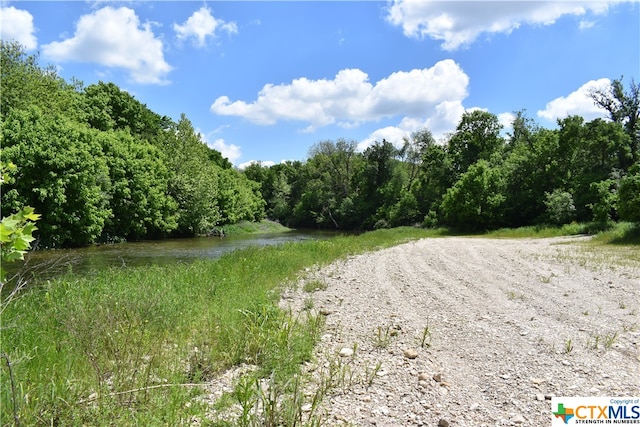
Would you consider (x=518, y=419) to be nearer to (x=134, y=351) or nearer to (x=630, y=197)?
(x=134, y=351)

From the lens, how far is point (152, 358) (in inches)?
195

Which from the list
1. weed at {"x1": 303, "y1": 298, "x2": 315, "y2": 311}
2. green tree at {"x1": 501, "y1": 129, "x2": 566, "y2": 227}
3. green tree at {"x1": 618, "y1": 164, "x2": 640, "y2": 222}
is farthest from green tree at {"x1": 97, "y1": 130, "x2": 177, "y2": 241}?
green tree at {"x1": 618, "y1": 164, "x2": 640, "y2": 222}

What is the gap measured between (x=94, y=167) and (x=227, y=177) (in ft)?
117

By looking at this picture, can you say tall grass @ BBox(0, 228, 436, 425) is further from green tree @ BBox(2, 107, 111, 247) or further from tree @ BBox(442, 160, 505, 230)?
tree @ BBox(442, 160, 505, 230)

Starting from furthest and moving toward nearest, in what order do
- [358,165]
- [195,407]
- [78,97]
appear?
[358,165], [78,97], [195,407]

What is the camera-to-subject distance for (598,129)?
3884cm

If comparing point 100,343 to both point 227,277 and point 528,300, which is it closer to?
point 227,277

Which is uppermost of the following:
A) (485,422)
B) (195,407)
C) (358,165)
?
(358,165)

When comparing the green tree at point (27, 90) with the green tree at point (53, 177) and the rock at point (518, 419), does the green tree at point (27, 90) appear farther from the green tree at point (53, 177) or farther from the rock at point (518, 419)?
the rock at point (518, 419)

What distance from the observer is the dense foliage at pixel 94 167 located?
27234 mm

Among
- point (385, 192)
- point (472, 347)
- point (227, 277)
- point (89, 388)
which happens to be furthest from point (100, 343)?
point (385, 192)

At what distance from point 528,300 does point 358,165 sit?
69.6 m

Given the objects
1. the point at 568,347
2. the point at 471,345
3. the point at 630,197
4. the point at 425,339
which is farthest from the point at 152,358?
the point at 630,197

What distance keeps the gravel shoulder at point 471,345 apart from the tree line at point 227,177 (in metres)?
21.9
